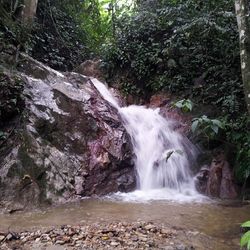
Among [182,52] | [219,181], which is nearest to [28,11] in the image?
[182,52]

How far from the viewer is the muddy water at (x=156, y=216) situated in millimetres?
3721

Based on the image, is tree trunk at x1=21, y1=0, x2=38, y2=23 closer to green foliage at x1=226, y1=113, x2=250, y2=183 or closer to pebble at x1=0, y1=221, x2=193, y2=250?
green foliage at x1=226, y1=113, x2=250, y2=183

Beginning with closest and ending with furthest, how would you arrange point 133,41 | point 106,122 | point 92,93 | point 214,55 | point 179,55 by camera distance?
point 106,122
point 92,93
point 214,55
point 179,55
point 133,41

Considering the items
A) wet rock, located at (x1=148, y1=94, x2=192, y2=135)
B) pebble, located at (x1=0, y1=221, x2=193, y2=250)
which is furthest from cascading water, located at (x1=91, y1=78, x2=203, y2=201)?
pebble, located at (x1=0, y1=221, x2=193, y2=250)

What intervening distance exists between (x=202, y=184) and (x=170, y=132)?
61.2 inches

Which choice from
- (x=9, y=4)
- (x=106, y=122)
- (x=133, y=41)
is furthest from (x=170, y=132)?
(x=9, y=4)

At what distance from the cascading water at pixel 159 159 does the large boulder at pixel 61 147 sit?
317 millimetres

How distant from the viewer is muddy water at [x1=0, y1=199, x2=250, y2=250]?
12.2ft

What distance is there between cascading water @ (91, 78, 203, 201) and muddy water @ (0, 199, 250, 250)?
0.61 m

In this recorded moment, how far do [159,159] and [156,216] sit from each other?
2.36 meters

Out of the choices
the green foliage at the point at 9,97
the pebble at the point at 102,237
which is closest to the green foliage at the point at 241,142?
the pebble at the point at 102,237

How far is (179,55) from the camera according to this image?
28.8 ft

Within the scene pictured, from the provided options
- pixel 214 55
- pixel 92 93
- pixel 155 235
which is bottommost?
pixel 155 235

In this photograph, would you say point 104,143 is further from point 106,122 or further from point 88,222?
point 88,222
